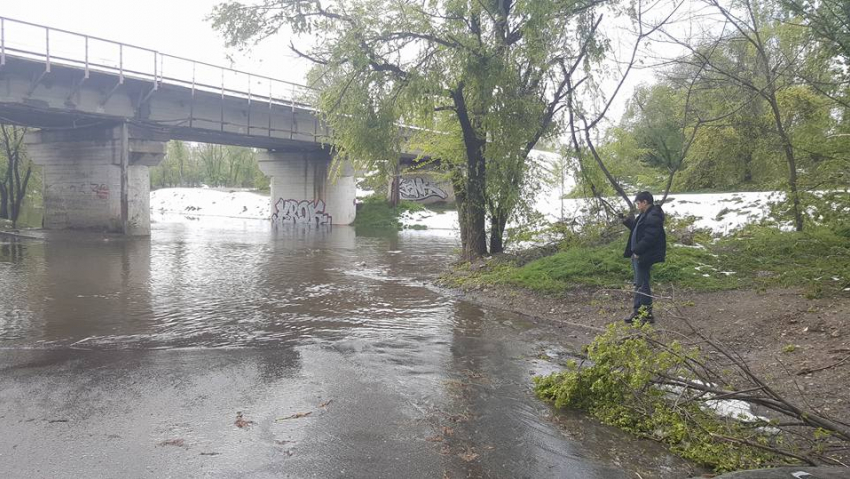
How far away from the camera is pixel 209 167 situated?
266ft

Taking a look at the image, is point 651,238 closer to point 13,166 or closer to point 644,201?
point 644,201

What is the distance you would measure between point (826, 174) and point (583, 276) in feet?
15.2

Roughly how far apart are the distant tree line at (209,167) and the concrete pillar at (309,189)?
121ft

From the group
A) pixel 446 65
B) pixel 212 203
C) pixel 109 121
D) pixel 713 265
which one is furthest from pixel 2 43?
pixel 212 203

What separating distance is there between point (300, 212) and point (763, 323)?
37238 millimetres

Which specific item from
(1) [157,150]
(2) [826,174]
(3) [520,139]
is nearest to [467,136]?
(3) [520,139]

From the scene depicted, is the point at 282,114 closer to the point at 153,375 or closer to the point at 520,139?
the point at 520,139

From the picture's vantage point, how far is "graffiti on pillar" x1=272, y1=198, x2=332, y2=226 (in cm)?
4153

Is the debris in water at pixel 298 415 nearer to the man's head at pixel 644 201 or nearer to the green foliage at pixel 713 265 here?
the man's head at pixel 644 201

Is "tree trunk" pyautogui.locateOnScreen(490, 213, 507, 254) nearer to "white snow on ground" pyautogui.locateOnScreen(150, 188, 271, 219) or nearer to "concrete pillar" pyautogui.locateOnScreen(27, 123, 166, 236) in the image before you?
"concrete pillar" pyautogui.locateOnScreen(27, 123, 166, 236)

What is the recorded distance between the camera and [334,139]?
553 inches

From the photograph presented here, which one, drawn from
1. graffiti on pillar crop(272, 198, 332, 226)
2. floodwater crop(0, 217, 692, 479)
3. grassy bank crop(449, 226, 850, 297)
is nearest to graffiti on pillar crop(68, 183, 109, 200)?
graffiti on pillar crop(272, 198, 332, 226)

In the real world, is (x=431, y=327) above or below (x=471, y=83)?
below

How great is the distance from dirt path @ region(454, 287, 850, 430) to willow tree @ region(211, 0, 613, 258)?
3652 millimetres
